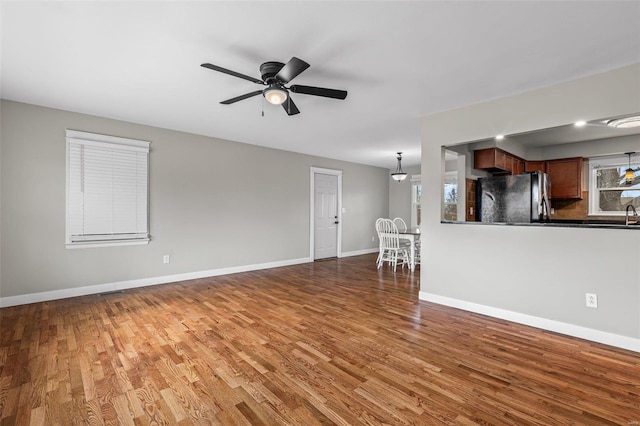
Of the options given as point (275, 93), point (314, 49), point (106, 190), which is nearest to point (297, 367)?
point (275, 93)

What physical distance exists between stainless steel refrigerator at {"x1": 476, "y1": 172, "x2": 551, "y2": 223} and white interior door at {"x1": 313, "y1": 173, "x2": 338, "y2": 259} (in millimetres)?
3657

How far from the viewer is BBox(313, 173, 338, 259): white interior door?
6957 millimetres

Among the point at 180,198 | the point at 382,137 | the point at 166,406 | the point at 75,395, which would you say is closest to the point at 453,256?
the point at 382,137

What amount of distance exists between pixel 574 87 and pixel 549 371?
2531 millimetres

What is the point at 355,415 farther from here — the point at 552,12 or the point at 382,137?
the point at 382,137

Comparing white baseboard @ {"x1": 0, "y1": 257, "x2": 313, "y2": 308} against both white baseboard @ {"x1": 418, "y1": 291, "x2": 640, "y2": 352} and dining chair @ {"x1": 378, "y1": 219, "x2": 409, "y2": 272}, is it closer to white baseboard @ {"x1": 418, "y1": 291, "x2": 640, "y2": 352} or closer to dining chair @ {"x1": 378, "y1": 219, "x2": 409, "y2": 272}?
dining chair @ {"x1": 378, "y1": 219, "x2": 409, "y2": 272}

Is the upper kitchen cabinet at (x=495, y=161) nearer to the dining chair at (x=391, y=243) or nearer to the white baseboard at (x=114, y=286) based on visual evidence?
the dining chair at (x=391, y=243)

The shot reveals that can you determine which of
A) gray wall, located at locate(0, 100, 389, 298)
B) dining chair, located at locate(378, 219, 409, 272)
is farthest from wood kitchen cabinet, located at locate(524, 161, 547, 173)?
gray wall, located at locate(0, 100, 389, 298)

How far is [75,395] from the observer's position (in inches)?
72.9

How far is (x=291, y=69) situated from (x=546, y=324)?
3.40 meters

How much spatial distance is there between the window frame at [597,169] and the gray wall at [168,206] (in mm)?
4628

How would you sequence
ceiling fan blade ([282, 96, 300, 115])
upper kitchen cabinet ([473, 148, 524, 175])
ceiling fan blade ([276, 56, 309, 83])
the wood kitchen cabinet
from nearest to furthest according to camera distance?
1. ceiling fan blade ([276, 56, 309, 83])
2. ceiling fan blade ([282, 96, 300, 115])
3. upper kitchen cabinet ([473, 148, 524, 175])
4. the wood kitchen cabinet

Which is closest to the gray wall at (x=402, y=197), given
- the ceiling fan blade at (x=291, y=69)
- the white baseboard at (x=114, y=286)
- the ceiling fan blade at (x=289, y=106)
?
the white baseboard at (x=114, y=286)

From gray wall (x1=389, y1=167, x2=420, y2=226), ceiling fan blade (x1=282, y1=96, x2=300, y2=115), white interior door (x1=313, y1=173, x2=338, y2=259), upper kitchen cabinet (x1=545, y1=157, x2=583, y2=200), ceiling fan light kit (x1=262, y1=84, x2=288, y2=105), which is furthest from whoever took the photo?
gray wall (x1=389, y1=167, x2=420, y2=226)
